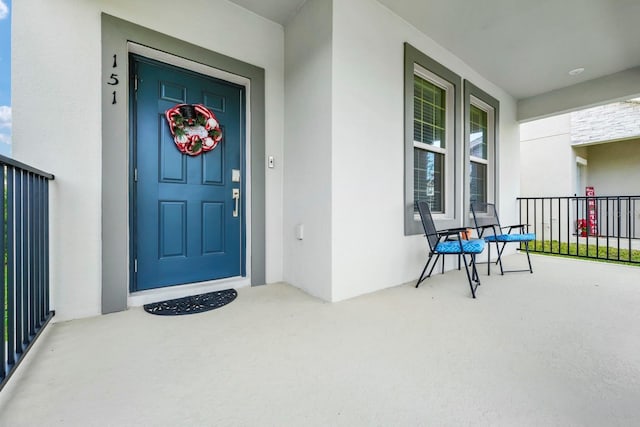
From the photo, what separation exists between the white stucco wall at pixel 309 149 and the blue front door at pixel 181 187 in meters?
0.50

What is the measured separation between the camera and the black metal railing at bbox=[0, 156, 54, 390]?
3.87 ft

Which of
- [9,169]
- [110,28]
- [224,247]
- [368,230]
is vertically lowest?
[224,247]

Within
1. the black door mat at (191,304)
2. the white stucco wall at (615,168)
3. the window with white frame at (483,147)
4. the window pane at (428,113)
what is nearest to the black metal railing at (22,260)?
the black door mat at (191,304)

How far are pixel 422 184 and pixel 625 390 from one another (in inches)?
93.4

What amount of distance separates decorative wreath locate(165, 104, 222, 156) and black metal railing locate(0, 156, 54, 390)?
0.92m

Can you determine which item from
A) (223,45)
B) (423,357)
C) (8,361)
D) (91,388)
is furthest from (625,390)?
(223,45)

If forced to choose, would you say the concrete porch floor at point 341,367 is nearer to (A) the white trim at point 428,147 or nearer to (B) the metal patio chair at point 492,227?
(B) the metal patio chair at point 492,227

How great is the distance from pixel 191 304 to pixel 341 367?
141 centimetres

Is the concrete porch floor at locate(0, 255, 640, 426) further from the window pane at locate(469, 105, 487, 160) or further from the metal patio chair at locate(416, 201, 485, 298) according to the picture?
the window pane at locate(469, 105, 487, 160)

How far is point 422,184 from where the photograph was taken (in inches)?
128

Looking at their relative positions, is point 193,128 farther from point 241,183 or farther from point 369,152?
point 369,152

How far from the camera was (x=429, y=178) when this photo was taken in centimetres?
334

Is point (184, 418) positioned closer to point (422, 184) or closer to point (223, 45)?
→ point (223, 45)

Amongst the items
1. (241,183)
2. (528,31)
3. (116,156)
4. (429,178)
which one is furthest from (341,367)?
(528,31)
